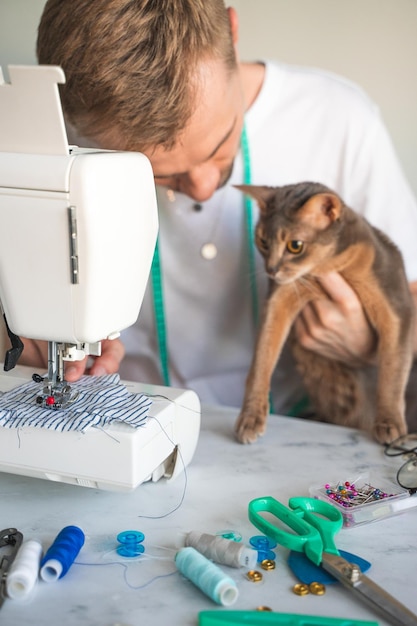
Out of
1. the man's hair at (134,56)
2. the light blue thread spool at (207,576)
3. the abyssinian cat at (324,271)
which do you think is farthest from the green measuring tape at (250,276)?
the light blue thread spool at (207,576)

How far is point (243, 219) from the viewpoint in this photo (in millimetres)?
1679

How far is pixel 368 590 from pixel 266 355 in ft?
2.45

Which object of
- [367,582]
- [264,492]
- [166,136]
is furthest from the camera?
[166,136]

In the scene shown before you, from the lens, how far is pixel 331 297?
1.48m

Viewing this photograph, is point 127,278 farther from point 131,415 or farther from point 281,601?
point 281,601

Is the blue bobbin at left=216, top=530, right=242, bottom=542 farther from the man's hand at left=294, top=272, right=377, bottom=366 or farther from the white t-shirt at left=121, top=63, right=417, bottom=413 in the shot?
the white t-shirt at left=121, top=63, right=417, bottom=413

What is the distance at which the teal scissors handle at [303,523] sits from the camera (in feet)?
2.72

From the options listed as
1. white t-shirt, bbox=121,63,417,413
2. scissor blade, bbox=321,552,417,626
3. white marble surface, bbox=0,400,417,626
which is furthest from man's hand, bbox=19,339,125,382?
scissor blade, bbox=321,552,417,626

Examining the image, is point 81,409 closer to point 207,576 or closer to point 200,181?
point 207,576

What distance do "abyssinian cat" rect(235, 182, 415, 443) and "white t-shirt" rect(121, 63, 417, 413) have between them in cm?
15

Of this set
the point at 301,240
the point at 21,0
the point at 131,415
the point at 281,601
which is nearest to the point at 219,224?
the point at 301,240

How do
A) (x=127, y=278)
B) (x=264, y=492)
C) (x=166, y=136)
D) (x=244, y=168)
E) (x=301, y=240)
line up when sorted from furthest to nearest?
(x=244, y=168) < (x=301, y=240) < (x=166, y=136) < (x=264, y=492) < (x=127, y=278)

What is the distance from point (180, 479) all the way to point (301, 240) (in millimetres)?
596

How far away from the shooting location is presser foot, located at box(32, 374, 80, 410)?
956mm
